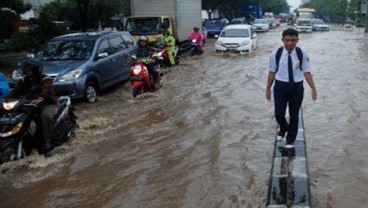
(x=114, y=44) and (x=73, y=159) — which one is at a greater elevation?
(x=114, y=44)

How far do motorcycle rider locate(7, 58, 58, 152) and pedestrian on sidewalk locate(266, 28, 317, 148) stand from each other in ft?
10.2

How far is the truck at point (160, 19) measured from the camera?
732 inches

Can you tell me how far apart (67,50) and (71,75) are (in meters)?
1.33

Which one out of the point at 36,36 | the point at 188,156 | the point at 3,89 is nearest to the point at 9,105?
the point at 3,89

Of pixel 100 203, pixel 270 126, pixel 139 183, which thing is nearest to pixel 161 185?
pixel 139 183

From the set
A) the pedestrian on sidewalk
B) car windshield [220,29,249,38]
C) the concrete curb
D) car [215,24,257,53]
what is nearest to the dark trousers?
the pedestrian on sidewalk

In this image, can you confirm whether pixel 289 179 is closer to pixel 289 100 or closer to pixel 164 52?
pixel 289 100

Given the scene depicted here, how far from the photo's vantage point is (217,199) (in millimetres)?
4848

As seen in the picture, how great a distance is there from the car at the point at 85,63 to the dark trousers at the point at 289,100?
5.32 m

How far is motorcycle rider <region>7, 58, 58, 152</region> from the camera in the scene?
20.2 ft

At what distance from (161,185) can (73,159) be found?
1.68 meters

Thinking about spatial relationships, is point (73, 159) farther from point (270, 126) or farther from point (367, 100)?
point (367, 100)

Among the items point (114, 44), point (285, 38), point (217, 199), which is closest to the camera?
point (217, 199)

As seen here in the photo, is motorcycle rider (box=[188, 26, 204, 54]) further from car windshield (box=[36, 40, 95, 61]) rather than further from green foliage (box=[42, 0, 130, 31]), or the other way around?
green foliage (box=[42, 0, 130, 31])
